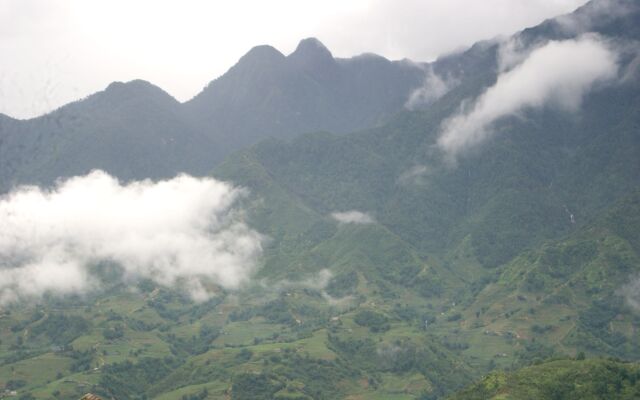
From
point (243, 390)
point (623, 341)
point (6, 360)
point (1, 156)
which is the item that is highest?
point (1, 156)

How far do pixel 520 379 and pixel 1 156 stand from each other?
377 ft

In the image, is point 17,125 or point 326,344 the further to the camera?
point 326,344

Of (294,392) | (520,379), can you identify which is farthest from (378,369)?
(520,379)

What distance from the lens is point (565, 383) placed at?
395 ft

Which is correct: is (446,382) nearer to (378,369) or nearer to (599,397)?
(378,369)

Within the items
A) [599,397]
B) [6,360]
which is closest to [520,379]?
[599,397]

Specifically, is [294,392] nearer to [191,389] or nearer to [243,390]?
Answer: [243,390]

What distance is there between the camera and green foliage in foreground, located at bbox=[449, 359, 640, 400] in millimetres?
116125

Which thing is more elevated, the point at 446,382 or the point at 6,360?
the point at 6,360

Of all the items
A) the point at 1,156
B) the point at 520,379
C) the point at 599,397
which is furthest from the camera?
the point at 1,156

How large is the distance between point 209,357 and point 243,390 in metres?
24.8

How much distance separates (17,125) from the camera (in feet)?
595

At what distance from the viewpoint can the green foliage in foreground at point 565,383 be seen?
116 m

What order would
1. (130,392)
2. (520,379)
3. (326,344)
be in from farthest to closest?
(326,344)
(130,392)
(520,379)
